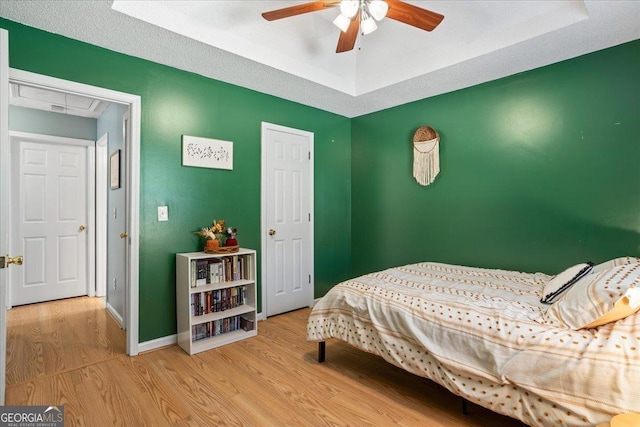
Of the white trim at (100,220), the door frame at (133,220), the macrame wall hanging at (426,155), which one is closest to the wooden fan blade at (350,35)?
the macrame wall hanging at (426,155)

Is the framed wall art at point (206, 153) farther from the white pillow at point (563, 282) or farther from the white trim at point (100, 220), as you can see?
the white pillow at point (563, 282)

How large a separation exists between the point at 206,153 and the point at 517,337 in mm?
2718

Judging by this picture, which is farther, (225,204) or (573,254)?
(225,204)

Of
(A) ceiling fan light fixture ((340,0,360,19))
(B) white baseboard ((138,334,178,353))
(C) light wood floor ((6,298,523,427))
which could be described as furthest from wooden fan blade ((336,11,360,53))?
(B) white baseboard ((138,334,178,353))

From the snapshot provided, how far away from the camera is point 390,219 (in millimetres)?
4016

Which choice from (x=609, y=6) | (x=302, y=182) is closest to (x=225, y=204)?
(x=302, y=182)

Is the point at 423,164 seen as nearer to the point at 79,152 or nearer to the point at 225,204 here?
the point at 225,204

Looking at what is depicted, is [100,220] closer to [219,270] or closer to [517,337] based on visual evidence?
[219,270]

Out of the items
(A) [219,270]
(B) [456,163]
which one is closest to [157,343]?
(A) [219,270]

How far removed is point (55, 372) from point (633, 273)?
360cm

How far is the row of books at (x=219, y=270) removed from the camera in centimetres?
280

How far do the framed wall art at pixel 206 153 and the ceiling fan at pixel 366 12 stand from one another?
135 centimetres

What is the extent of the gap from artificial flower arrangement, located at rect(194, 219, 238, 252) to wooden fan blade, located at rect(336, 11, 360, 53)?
1.79 m

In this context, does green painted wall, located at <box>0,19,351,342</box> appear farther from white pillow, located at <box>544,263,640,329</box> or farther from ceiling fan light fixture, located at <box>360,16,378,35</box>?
white pillow, located at <box>544,263,640,329</box>
